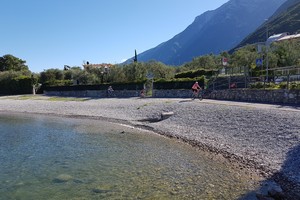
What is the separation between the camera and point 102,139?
23438mm

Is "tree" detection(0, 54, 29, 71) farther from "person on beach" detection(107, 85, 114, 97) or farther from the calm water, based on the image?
the calm water

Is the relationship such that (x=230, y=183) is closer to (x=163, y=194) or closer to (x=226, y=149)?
(x=163, y=194)

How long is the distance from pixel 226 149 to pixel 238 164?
8.80ft

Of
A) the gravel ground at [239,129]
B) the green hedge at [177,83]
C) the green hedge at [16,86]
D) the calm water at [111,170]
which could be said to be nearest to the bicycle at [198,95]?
the green hedge at [177,83]

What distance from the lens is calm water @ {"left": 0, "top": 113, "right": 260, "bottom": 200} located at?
11961mm

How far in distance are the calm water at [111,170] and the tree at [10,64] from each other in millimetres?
88230

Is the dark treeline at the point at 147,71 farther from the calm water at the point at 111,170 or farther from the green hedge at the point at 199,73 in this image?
the calm water at the point at 111,170

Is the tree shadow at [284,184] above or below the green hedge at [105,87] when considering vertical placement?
below

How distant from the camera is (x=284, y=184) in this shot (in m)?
11.9

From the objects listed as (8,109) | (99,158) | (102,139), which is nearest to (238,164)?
(99,158)

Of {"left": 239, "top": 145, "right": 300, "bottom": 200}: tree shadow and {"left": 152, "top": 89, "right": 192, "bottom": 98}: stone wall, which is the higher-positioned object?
{"left": 152, "top": 89, "right": 192, "bottom": 98}: stone wall

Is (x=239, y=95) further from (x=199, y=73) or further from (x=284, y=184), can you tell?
(x=284, y=184)

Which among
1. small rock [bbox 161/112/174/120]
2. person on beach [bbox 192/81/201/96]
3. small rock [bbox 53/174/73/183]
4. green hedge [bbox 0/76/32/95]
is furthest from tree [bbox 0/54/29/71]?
small rock [bbox 53/174/73/183]

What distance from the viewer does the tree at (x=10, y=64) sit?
104000 mm
